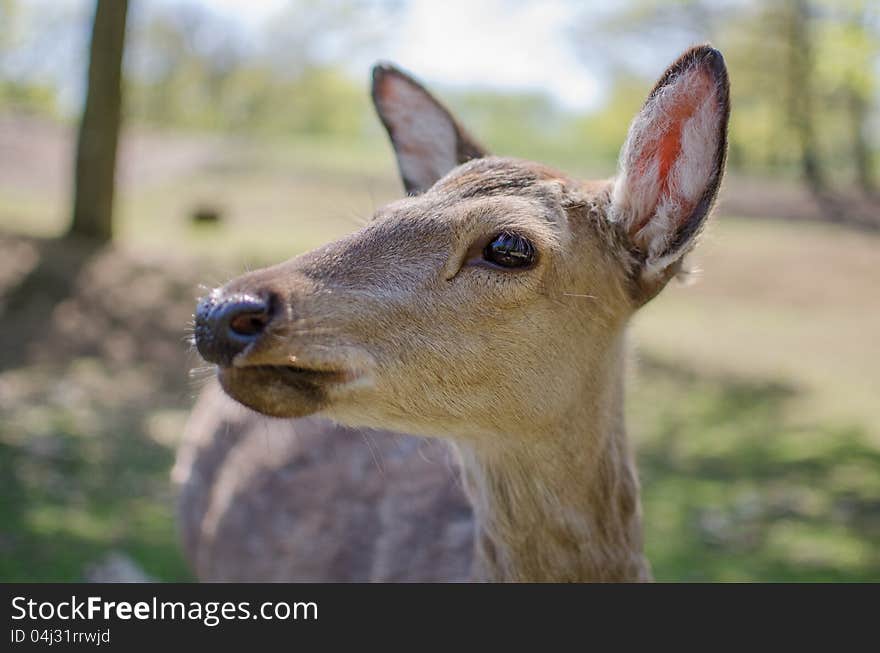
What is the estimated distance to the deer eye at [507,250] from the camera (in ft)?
9.07

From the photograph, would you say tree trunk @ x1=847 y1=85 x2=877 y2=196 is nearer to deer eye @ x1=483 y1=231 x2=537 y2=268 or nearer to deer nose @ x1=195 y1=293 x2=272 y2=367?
deer eye @ x1=483 y1=231 x2=537 y2=268

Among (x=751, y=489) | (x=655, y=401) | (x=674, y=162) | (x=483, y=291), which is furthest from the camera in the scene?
(x=655, y=401)

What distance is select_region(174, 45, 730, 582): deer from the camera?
2.53 m

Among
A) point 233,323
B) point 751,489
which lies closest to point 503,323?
point 233,323

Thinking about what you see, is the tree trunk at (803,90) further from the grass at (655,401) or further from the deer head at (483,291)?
the deer head at (483,291)

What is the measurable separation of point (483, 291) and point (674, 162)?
72 cm

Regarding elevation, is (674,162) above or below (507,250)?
above

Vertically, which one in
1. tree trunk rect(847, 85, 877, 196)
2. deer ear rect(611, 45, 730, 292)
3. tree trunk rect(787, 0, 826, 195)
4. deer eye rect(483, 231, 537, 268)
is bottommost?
deer eye rect(483, 231, 537, 268)

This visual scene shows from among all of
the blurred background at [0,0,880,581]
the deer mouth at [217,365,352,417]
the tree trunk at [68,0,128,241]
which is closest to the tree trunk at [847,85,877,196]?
the blurred background at [0,0,880,581]

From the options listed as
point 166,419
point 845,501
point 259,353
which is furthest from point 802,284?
point 259,353

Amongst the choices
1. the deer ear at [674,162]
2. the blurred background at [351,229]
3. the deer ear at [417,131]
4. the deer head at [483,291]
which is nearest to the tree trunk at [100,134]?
the blurred background at [351,229]

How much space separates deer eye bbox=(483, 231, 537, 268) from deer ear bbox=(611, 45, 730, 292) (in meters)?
0.37

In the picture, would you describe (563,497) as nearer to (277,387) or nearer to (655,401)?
(277,387)

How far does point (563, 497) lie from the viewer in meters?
3.04
